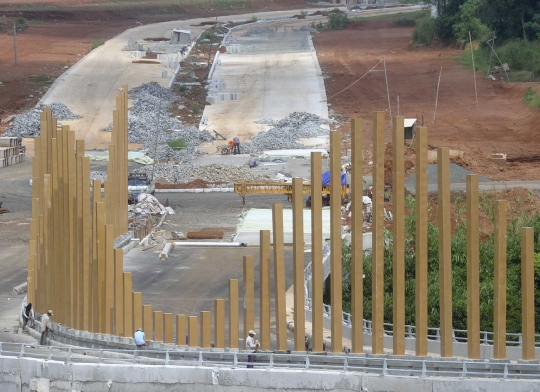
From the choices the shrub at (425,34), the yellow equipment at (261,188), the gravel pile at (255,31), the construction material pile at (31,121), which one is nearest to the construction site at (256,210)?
the construction material pile at (31,121)

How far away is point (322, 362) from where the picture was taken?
76.3 ft

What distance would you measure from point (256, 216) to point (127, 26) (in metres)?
91.5

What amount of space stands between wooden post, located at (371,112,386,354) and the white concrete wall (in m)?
1.69

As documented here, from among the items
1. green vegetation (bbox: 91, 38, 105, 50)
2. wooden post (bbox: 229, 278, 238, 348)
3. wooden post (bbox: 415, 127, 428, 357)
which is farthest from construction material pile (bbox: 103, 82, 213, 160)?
wooden post (bbox: 415, 127, 428, 357)

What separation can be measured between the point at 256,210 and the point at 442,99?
34365 mm

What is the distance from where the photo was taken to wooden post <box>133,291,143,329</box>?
2742 centimetres

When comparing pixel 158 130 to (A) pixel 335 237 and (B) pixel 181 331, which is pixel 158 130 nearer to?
(B) pixel 181 331

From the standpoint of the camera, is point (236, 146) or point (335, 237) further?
point (236, 146)

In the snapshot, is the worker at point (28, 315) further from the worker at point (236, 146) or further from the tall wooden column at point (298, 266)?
the worker at point (236, 146)

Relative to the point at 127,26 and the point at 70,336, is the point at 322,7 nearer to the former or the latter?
the point at 127,26

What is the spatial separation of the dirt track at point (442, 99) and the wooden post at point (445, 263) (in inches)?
1251

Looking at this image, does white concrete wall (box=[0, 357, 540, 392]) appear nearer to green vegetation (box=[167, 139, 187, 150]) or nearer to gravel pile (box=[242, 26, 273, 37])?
green vegetation (box=[167, 139, 187, 150])

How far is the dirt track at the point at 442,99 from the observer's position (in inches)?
2479

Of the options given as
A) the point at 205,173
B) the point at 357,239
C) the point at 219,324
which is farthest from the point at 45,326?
the point at 205,173
